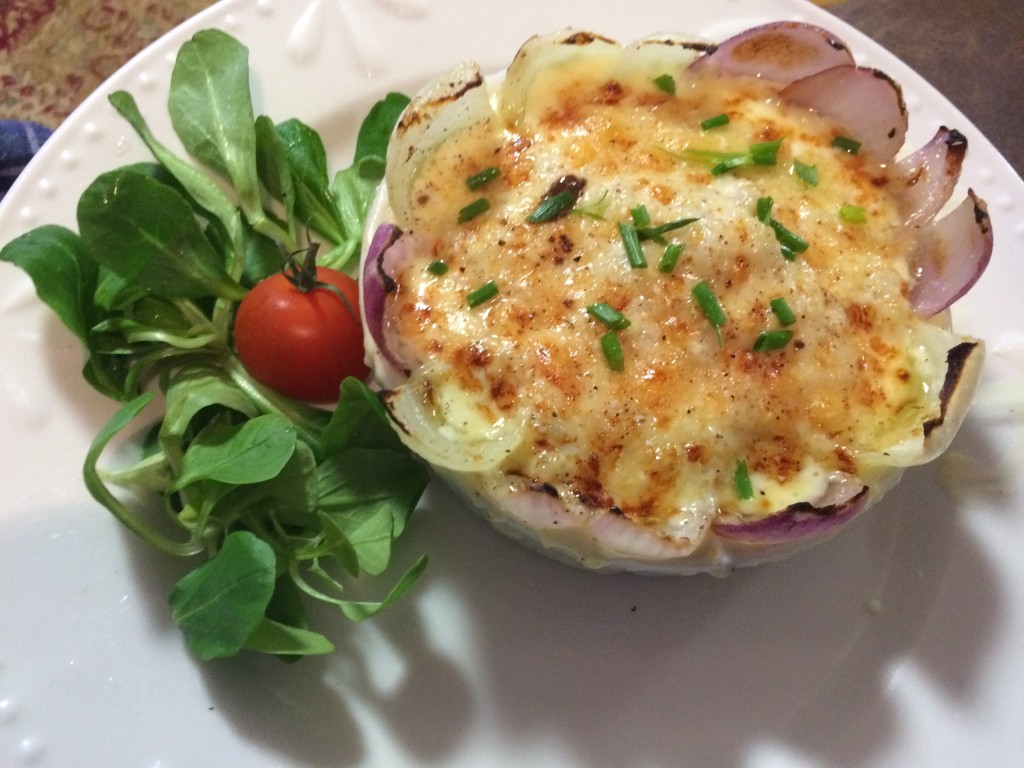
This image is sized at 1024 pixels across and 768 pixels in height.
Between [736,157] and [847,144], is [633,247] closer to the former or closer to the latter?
[736,157]

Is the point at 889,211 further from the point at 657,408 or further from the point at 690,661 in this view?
the point at 690,661

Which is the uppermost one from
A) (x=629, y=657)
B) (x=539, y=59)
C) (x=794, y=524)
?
(x=539, y=59)

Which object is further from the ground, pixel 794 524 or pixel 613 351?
pixel 613 351

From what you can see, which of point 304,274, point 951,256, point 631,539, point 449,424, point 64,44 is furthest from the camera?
point 64,44

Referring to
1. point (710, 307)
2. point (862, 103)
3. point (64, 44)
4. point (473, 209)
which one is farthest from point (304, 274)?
point (64, 44)

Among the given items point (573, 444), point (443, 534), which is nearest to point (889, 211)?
point (573, 444)

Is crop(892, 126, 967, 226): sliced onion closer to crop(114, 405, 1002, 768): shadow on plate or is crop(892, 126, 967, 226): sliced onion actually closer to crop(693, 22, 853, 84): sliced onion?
crop(693, 22, 853, 84): sliced onion

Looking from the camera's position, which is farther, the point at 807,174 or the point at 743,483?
the point at 807,174
